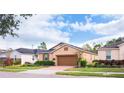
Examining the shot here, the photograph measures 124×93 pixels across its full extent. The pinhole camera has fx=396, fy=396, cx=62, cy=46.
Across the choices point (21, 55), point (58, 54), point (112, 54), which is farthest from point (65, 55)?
point (112, 54)

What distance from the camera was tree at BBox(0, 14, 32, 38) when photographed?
15.5m

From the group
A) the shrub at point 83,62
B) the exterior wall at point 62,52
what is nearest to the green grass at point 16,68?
the exterior wall at point 62,52

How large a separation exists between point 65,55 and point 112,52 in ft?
6.45

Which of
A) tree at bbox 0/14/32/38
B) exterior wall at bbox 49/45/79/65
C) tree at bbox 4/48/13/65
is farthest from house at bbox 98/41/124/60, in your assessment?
tree at bbox 4/48/13/65

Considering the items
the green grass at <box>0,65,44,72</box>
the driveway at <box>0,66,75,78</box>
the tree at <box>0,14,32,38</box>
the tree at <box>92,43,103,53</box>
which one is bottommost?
the driveway at <box>0,66,75,78</box>

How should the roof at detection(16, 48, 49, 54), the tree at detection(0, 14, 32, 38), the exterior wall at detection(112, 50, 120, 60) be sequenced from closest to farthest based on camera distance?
the tree at detection(0, 14, 32, 38), the exterior wall at detection(112, 50, 120, 60), the roof at detection(16, 48, 49, 54)

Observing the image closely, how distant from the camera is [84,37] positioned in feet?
52.6

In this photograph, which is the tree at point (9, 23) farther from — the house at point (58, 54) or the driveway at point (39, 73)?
the driveway at point (39, 73)

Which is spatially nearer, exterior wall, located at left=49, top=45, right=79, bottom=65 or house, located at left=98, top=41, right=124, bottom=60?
house, located at left=98, top=41, right=124, bottom=60

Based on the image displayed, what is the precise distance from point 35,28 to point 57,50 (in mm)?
1291

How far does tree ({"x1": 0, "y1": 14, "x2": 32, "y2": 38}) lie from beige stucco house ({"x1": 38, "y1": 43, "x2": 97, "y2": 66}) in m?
1.62

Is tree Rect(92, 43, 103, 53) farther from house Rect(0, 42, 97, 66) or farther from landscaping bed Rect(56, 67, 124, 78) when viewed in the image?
landscaping bed Rect(56, 67, 124, 78)
